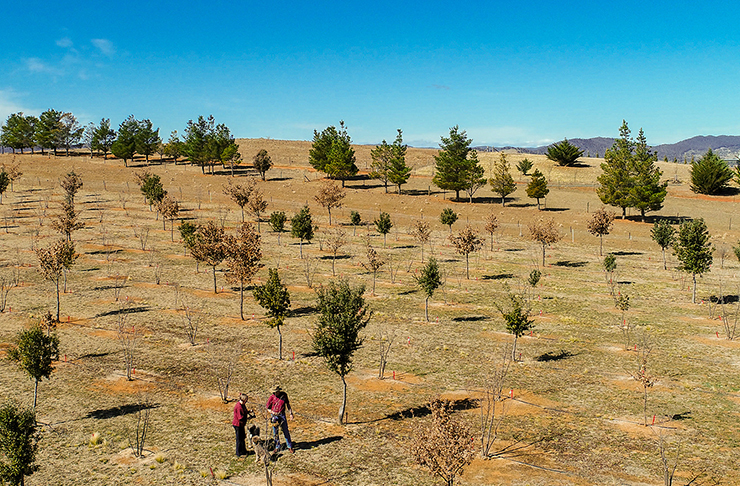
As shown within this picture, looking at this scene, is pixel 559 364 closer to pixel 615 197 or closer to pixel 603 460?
pixel 603 460

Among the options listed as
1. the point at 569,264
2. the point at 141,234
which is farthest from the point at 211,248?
the point at 569,264

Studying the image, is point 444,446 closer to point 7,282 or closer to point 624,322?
point 624,322

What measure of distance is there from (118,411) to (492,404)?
14.2m

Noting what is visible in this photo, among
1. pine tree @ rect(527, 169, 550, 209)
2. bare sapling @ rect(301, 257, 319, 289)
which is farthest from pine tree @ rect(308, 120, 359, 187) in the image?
bare sapling @ rect(301, 257, 319, 289)

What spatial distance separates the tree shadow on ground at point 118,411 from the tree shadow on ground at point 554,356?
17.8 metres

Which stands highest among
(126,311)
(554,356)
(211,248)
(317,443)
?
(211,248)

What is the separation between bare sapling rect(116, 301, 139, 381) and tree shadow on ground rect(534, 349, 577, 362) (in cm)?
1893

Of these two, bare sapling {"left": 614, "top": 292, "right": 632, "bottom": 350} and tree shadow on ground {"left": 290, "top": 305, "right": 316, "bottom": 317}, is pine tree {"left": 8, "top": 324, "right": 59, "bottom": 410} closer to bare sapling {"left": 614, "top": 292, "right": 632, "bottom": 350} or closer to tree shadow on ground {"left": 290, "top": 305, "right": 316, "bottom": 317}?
tree shadow on ground {"left": 290, "top": 305, "right": 316, "bottom": 317}

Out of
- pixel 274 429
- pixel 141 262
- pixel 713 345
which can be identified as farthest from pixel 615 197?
pixel 274 429

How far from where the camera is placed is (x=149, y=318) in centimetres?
3125

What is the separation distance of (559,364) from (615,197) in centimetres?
5826

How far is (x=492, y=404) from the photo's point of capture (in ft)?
68.5

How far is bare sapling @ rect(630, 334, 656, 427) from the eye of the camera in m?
19.8

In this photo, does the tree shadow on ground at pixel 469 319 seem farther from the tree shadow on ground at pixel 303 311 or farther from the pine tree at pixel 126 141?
the pine tree at pixel 126 141
